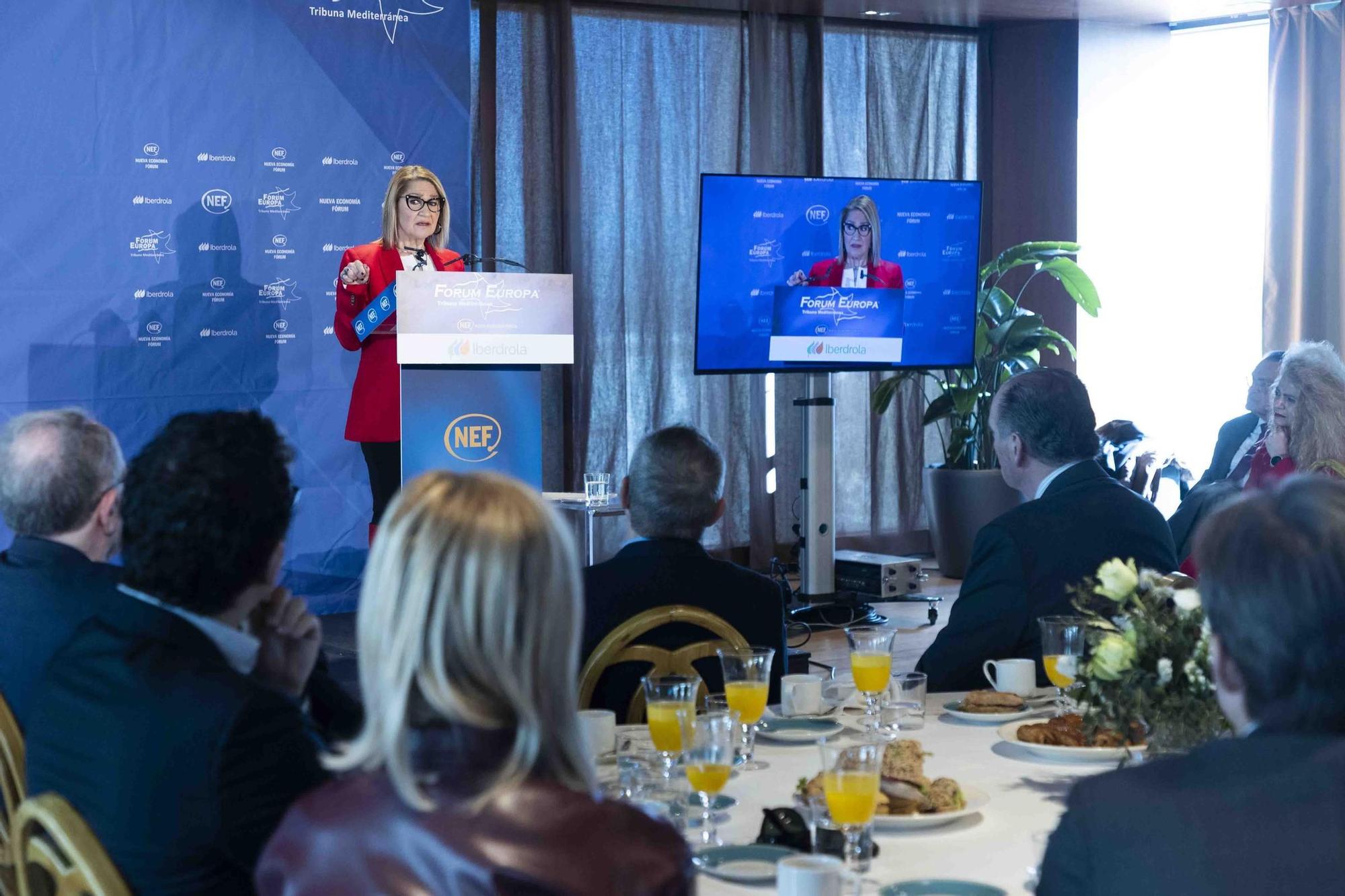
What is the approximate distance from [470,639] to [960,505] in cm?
683

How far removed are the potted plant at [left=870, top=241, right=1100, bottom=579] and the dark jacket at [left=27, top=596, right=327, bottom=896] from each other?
624 centimetres

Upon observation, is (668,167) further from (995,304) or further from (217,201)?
(217,201)

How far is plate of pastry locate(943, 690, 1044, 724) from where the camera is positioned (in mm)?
2449

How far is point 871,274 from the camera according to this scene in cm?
662

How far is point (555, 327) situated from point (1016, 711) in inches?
114

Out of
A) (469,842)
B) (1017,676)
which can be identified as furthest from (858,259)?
(469,842)

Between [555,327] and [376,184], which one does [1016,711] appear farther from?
[376,184]

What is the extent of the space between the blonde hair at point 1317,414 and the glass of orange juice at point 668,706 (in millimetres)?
3319

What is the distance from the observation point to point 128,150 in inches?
230

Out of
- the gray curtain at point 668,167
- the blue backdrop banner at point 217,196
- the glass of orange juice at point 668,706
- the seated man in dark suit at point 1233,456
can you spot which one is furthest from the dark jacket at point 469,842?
the gray curtain at point 668,167

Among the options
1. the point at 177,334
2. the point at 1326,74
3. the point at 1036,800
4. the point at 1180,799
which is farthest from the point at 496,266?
the point at 1180,799

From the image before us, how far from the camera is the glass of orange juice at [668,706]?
2027 millimetres

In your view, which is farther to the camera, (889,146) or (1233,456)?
(889,146)

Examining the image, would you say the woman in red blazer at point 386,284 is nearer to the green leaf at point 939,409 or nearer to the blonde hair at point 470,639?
the green leaf at point 939,409
